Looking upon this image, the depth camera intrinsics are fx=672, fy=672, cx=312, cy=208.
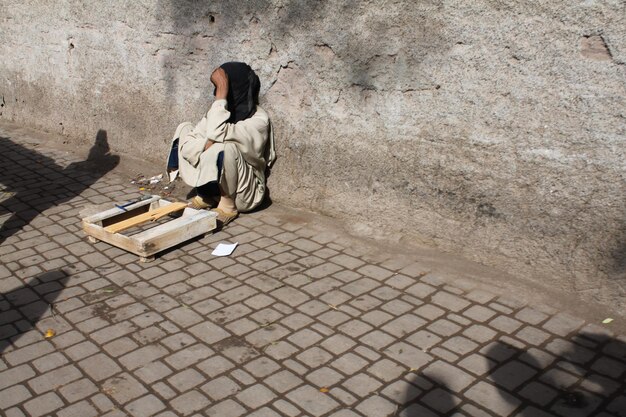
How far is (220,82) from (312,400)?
328 centimetres

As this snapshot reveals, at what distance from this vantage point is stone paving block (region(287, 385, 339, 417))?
11.3 feet

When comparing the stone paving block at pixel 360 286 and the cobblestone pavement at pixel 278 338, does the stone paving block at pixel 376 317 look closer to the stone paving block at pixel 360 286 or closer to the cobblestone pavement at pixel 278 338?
the cobblestone pavement at pixel 278 338

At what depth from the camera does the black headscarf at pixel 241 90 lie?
593cm

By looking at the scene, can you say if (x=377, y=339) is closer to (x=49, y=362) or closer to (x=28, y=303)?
(x=49, y=362)

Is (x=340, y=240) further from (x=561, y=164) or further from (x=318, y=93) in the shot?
(x=561, y=164)

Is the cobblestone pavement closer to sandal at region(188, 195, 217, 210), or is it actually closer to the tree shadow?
the tree shadow

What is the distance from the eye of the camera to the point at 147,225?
5.93m

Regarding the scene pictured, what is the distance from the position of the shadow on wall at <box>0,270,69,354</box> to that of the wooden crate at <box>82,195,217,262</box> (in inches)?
21.1

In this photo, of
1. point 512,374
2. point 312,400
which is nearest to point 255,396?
point 312,400

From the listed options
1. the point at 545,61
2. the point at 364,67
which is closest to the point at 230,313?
the point at 364,67

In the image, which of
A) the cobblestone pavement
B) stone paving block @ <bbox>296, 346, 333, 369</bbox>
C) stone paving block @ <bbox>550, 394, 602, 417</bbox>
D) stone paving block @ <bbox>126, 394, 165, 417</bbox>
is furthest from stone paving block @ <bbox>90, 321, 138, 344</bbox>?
stone paving block @ <bbox>550, 394, 602, 417</bbox>

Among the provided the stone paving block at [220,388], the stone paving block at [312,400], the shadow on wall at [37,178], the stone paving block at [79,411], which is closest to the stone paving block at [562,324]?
the stone paving block at [312,400]

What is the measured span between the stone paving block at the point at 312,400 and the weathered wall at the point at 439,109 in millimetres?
1941

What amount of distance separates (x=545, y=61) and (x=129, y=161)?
4.81 m
